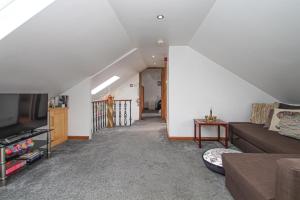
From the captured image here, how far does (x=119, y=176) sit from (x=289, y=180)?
1.96m

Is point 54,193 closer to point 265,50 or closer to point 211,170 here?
point 211,170

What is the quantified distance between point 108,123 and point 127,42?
3.19m

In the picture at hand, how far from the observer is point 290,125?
9.57 feet

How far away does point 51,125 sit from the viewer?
3838 millimetres

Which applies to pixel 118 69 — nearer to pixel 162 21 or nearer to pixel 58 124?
pixel 58 124

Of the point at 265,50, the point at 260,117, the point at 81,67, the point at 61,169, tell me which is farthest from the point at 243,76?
the point at 61,169

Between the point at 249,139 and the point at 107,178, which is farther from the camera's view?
the point at 249,139

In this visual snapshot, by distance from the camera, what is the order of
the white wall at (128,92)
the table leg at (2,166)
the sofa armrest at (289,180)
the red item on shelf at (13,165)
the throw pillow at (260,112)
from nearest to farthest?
the sofa armrest at (289,180) → the table leg at (2,166) → the red item on shelf at (13,165) → the throw pillow at (260,112) → the white wall at (128,92)

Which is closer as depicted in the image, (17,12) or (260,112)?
(17,12)

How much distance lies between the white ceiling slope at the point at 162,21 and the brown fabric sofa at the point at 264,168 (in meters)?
1.97

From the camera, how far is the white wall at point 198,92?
14.4 feet

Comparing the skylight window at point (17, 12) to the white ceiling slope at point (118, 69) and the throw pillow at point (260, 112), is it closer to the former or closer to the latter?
the white ceiling slope at point (118, 69)

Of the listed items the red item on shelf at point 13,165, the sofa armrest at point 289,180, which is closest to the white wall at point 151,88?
the red item on shelf at point 13,165

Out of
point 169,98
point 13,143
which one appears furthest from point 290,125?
point 13,143
